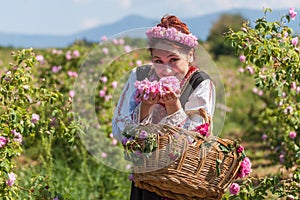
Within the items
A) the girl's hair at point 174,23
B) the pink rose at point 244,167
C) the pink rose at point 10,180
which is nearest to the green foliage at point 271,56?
the girl's hair at point 174,23

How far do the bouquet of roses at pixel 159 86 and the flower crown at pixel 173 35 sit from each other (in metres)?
0.21

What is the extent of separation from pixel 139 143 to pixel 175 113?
19 centimetres

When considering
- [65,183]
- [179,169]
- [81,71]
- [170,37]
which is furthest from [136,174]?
[65,183]

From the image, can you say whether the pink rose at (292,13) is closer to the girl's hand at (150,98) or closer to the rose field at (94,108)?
the rose field at (94,108)

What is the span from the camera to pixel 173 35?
2.57 m

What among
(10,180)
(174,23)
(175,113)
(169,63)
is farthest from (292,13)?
(10,180)

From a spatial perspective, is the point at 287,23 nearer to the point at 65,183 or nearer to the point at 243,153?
the point at 243,153

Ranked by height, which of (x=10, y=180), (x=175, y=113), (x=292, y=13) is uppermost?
(x=292, y=13)

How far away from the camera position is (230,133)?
9531 mm

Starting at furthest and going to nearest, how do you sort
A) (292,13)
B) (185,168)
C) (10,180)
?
(292,13) → (10,180) → (185,168)

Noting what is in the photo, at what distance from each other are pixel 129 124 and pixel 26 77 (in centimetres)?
113

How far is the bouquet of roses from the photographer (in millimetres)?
2422

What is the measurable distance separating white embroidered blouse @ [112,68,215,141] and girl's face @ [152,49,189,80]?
0.12 m

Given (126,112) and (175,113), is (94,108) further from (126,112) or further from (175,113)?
(175,113)
